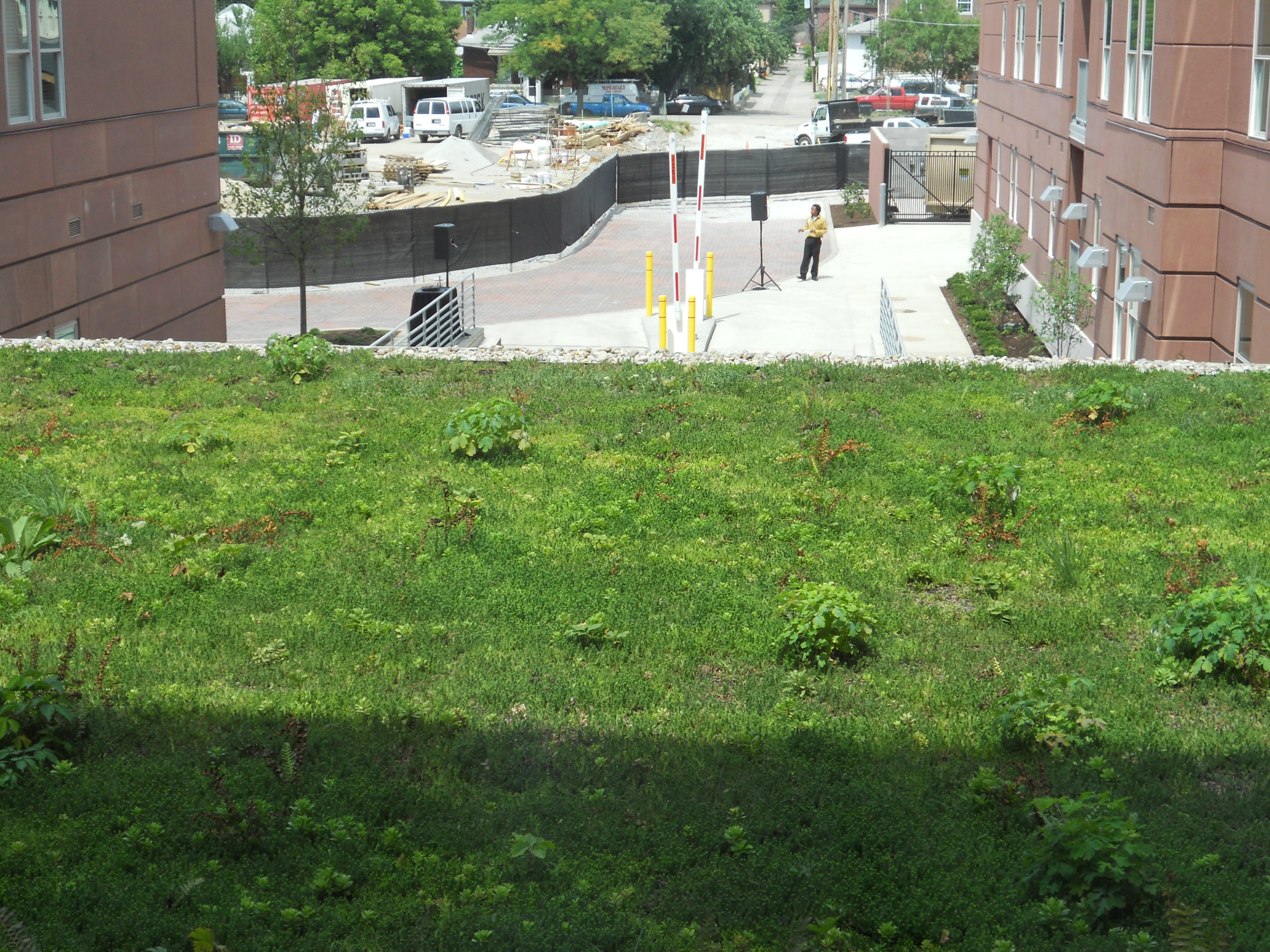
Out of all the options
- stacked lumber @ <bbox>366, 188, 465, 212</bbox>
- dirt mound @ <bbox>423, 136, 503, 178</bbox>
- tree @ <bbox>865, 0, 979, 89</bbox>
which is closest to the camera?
stacked lumber @ <bbox>366, 188, 465, 212</bbox>

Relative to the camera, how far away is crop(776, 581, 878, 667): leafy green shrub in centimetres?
738

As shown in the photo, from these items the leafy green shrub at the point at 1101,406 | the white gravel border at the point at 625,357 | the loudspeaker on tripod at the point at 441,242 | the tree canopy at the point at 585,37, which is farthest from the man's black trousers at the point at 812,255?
the tree canopy at the point at 585,37

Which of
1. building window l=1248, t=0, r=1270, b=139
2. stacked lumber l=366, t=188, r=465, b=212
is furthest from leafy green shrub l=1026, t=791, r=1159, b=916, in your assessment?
stacked lumber l=366, t=188, r=465, b=212

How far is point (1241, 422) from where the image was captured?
12.0 metres

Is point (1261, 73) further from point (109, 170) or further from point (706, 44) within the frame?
point (706, 44)

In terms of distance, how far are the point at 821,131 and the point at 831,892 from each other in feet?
215

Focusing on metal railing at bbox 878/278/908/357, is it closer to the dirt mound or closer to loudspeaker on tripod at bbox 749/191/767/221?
loudspeaker on tripod at bbox 749/191/767/221

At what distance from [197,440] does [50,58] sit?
9575mm

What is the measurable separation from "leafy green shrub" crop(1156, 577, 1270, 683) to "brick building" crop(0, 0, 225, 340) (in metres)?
15.2

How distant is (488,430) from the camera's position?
11.1 metres

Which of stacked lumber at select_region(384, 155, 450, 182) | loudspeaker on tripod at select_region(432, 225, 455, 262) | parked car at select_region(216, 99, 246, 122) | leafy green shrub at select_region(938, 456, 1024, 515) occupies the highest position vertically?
parked car at select_region(216, 99, 246, 122)

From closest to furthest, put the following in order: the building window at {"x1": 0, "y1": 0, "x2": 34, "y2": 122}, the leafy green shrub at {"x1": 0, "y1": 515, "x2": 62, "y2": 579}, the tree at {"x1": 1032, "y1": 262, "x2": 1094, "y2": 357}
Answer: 1. the leafy green shrub at {"x1": 0, "y1": 515, "x2": 62, "y2": 579}
2. the building window at {"x1": 0, "y1": 0, "x2": 34, "y2": 122}
3. the tree at {"x1": 1032, "y1": 262, "x2": 1094, "y2": 357}

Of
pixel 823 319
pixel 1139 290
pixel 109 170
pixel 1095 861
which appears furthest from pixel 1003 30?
pixel 1095 861

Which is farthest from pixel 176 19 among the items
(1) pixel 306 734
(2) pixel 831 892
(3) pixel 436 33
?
(3) pixel 436 33
